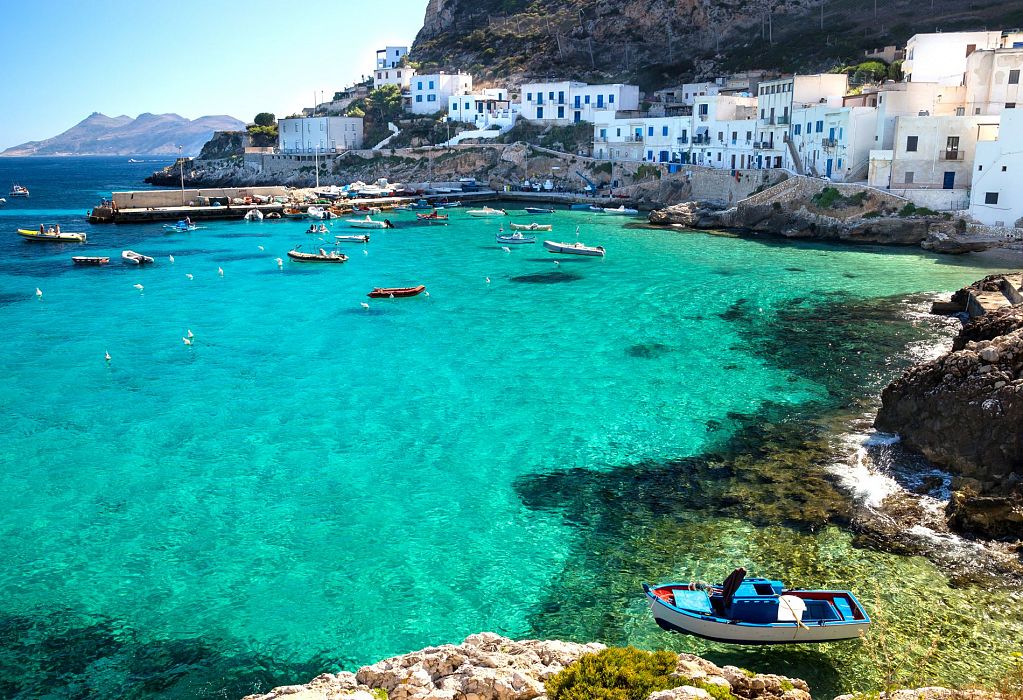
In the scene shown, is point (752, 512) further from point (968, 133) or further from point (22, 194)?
point (22, 194)

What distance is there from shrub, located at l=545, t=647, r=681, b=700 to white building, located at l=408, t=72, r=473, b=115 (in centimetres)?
11627

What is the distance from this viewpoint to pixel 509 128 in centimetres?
11306

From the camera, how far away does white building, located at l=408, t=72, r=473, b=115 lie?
121 metres

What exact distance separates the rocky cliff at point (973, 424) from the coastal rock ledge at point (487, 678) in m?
9.48

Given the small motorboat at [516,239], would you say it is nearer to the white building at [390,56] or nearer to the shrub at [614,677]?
the shrub at [614,677]

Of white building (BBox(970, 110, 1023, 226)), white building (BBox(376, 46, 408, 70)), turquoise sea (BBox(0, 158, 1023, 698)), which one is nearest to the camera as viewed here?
turquoise sea (BBox(0, 158, 1023, 698))

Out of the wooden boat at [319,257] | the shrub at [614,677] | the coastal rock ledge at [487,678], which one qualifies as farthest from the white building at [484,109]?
the shrub at [614,677]

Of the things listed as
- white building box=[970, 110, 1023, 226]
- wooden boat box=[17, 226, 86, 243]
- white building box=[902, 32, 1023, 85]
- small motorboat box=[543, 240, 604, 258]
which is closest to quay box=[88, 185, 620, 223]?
wooden boat box=[17, 226, 86, 243]

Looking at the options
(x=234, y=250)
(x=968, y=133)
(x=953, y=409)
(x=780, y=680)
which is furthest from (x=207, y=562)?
(x=968, y=133)

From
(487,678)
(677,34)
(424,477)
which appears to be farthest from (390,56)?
(487,678)

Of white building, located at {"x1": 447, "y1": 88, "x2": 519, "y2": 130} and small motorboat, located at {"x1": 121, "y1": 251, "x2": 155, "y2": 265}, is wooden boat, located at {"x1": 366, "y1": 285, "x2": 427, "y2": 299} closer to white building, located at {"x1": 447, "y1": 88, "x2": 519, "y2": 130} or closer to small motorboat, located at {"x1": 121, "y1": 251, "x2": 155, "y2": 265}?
small motorboat, located at {"x1": 121, "y1": 251, "x2": 155, "y2": 265}

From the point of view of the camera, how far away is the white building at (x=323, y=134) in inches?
4845

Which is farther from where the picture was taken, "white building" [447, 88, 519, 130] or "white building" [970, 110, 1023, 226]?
"white building" [447, 88, 519, 130]

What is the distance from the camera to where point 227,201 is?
95062 millimetres
